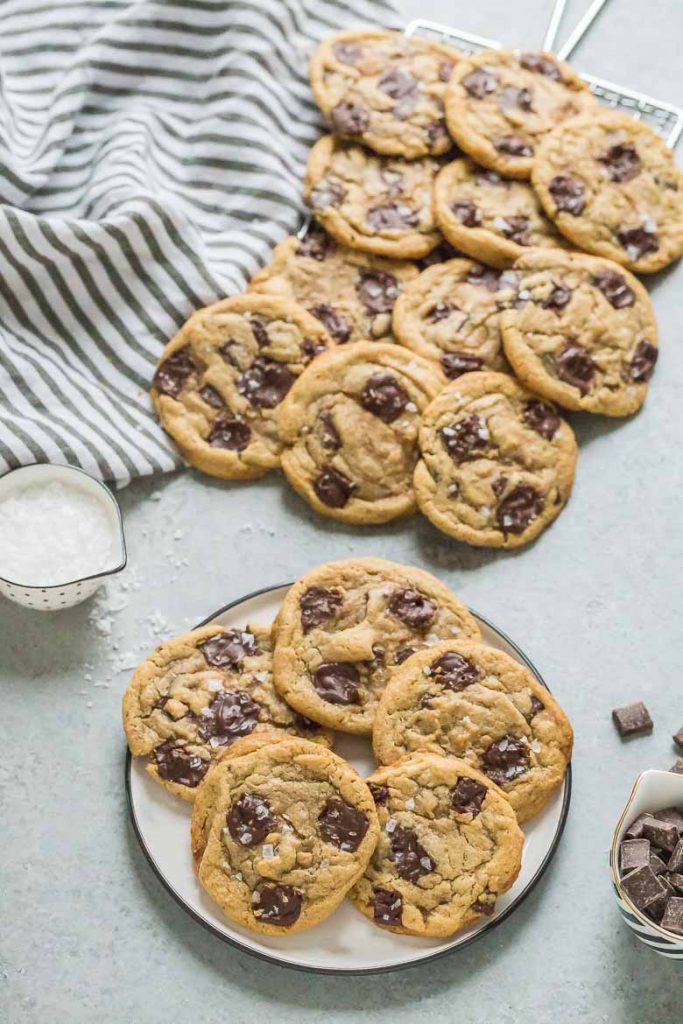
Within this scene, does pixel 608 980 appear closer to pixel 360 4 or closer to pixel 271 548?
pixel 271 548

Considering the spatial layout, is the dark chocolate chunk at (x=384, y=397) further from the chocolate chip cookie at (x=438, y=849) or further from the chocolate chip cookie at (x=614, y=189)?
the chocolate chip cookie at (x=438, y=849)

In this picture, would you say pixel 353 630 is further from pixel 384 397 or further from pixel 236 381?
pixel 236 381

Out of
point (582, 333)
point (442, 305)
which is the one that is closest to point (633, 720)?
point (582, 333)

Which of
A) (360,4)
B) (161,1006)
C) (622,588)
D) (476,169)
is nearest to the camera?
(161,1006)

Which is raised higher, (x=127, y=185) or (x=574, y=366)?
(x=574, y=366)

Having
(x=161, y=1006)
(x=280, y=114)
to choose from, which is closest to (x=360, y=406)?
(x=280, y=114)

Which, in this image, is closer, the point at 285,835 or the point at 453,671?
the point at 285,835
